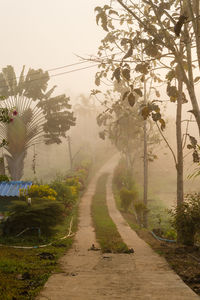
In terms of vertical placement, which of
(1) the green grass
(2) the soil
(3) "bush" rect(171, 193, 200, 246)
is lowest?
(1) the green grass

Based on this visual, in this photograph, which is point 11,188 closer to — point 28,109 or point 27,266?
point 27,266

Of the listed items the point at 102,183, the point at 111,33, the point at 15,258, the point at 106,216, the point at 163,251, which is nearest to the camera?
the point at 15,258

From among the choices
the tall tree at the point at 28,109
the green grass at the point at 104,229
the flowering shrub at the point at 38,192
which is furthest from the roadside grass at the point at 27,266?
the tall tree at the point at 28,109

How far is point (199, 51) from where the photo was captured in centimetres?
749

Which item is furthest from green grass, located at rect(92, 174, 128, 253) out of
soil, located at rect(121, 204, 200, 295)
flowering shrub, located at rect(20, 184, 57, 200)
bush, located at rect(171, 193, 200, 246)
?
flowering shrub, located at rect(20, 184, 57, 200)

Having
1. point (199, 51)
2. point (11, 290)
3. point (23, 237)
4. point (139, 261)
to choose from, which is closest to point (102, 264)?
point (139, 261)

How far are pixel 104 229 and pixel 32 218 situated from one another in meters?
4.23

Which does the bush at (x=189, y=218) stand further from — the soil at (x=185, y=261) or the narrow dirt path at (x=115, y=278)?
the narrow dirt path at (x=115, y=278)

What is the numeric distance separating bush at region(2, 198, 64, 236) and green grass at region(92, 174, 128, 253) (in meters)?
2.01

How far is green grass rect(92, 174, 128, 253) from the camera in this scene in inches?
394

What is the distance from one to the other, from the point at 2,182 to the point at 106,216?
6.73 meters

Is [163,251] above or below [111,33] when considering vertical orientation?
below

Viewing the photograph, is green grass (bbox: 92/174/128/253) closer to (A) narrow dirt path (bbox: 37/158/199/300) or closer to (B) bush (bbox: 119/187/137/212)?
(A) narrow dirt path (bbox: 37/158/199/300)

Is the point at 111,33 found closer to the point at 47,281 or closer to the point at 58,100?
the point at 47,281
